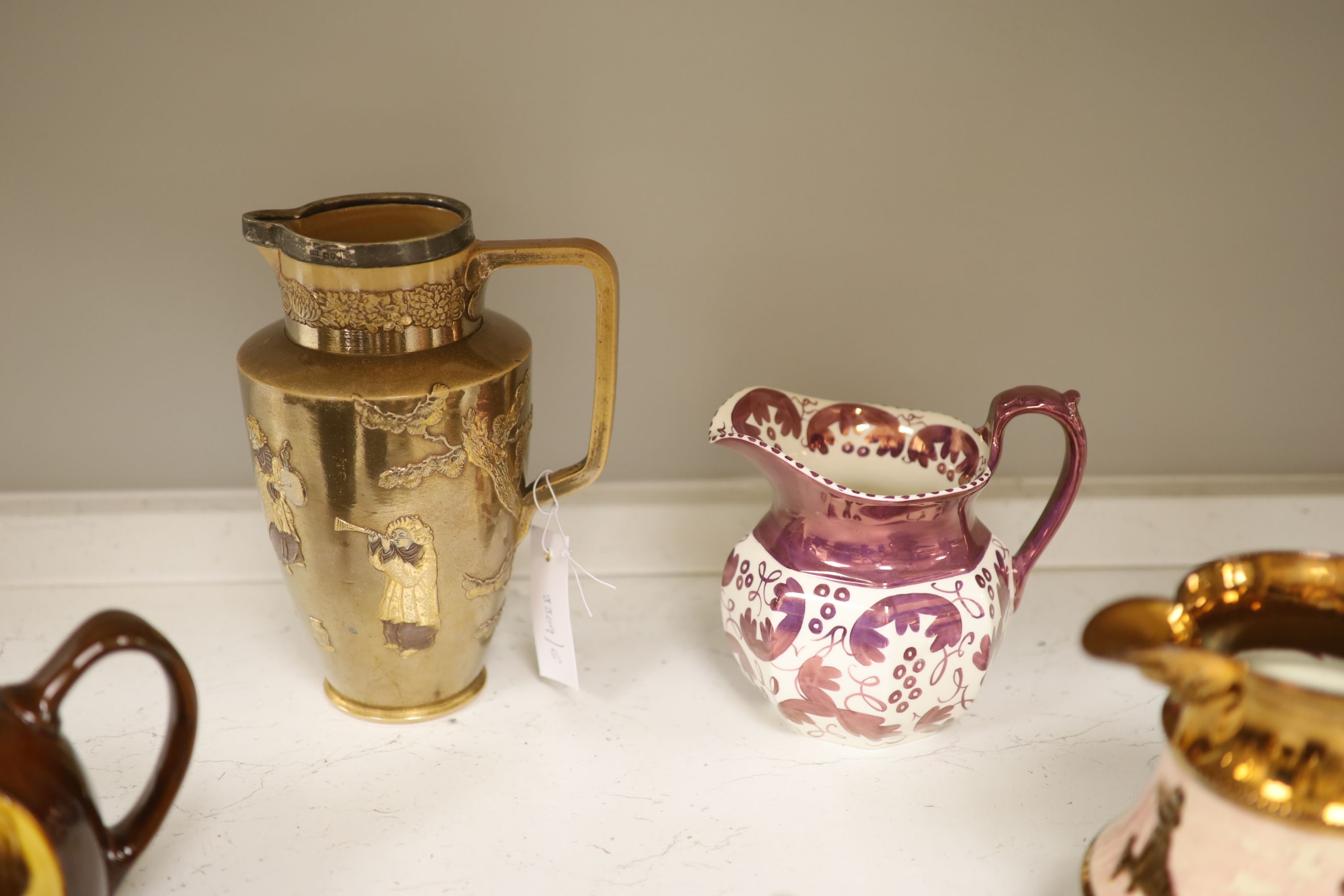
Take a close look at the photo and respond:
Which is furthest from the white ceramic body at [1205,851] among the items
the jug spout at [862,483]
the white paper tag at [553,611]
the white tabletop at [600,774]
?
the white paper tag at [553,611]

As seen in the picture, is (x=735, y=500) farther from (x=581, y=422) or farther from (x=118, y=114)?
(x=118, y=114)

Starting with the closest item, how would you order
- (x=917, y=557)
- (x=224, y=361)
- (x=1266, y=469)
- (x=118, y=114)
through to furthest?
(x=917, y=557)
(x=118, y=114)
(x=224, y=361)
(x=1266, y=469)

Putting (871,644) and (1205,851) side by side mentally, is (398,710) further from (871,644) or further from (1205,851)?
(1205,851)

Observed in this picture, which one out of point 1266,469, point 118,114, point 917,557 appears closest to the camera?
point 917,557

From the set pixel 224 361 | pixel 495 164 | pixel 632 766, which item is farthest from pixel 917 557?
pixel 224 361

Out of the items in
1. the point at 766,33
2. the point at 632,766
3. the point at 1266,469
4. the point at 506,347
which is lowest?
the point at 632,766

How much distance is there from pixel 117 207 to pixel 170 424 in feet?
0.73

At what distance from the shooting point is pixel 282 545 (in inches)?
32.0

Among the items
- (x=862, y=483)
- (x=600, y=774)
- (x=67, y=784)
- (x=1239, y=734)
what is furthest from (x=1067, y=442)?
(x=67, y=784)

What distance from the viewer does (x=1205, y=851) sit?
537 mm

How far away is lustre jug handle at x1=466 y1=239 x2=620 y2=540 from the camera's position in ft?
2.61

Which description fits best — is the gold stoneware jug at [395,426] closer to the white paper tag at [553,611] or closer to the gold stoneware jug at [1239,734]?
the white paper tag at [553,611]

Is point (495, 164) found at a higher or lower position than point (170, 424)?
higher

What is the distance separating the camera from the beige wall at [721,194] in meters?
0.94
